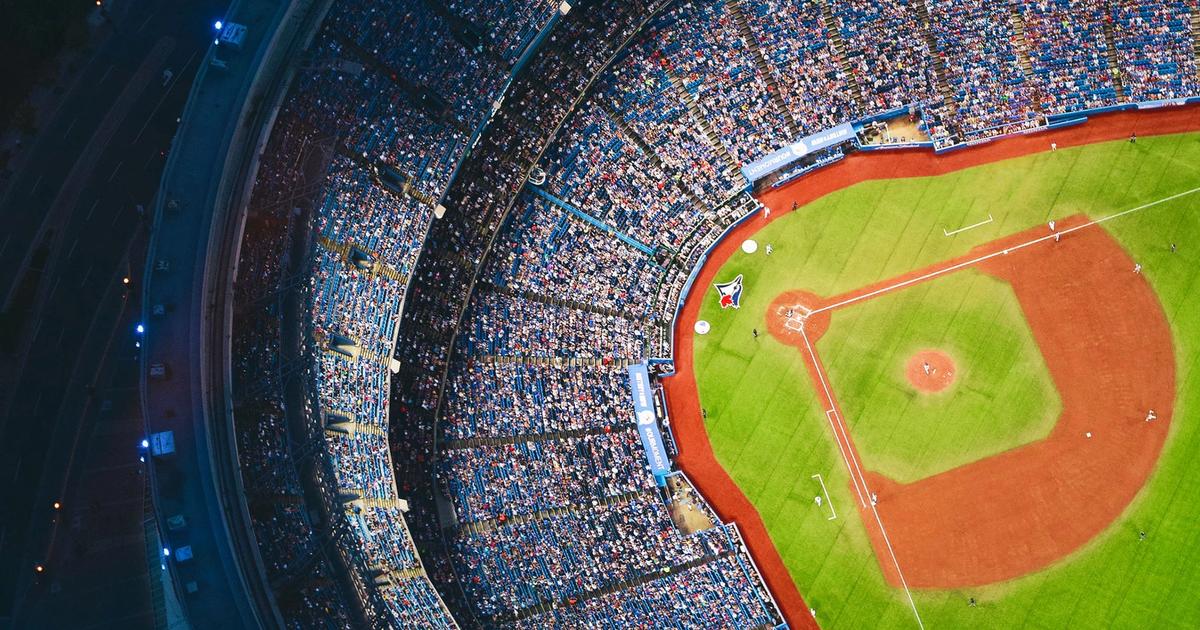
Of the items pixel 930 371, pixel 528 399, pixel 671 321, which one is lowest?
pixel 930 371

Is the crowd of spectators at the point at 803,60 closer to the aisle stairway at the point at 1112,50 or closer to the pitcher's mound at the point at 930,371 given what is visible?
the pitcher's mound at the point at 930,371

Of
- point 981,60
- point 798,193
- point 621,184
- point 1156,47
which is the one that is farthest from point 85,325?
point 1156,47

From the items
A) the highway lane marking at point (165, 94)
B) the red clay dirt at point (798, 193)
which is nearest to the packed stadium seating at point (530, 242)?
the red clay dirt at point (798, 193)

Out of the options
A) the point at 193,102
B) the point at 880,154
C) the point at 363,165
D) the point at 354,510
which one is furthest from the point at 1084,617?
the point at 193,102

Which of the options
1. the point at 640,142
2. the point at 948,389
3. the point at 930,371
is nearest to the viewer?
the point at 948,389

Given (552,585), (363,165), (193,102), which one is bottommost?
(552,585)

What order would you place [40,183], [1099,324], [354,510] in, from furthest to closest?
1. [40,183]
2. [1099,324]
3. [354,510]

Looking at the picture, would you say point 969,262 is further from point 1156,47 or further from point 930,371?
point 1156,47

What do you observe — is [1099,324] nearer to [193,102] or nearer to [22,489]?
[193,102]

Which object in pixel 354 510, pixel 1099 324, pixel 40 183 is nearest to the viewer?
pixel 354 510
